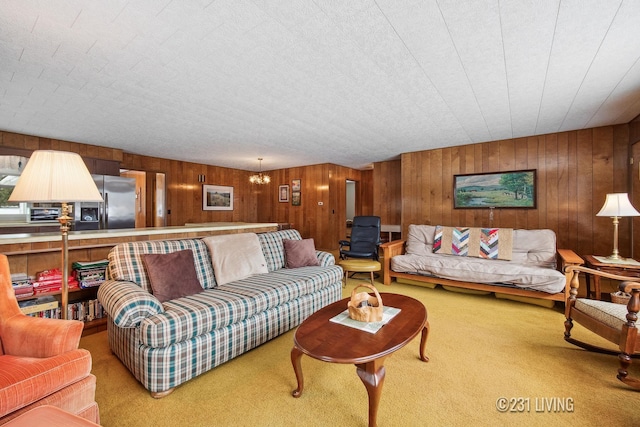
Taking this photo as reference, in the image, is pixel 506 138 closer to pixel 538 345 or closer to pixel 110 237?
pixel 538 345

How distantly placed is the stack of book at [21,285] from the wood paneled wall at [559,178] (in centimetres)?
536

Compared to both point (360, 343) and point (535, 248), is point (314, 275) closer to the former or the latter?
point (360, 343)

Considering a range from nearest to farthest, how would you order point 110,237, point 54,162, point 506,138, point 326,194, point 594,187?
point 54,162, point 110,237, point 594,187, point 506,138, point 326,194

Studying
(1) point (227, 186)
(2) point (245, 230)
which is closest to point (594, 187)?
(2) point (245, 230)

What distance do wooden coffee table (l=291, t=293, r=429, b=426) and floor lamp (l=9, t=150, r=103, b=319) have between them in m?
1.49

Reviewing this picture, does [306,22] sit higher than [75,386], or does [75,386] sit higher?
[306,22]

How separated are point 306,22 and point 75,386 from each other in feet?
7.44

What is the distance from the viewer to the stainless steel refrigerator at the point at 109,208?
4.60 meters

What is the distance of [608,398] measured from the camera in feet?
5.45

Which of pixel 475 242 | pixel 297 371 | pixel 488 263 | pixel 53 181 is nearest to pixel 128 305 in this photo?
pixel 53 181

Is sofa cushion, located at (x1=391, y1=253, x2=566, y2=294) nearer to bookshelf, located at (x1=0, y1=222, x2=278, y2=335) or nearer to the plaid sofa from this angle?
the plaid sofa

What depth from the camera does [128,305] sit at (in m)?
1.68

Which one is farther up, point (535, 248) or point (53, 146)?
point (53, 146)

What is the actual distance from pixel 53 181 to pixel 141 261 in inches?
35.1
